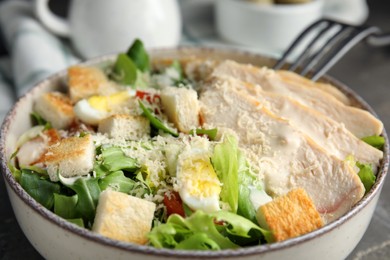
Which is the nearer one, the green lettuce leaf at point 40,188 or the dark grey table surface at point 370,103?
the green lettuce leaf at point 40,188

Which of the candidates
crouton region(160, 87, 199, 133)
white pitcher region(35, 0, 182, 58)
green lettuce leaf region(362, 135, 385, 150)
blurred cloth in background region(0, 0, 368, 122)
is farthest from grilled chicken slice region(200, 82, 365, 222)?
white pitcher region(35, 0, 182, 58)

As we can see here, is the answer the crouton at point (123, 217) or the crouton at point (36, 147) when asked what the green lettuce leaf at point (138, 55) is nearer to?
the crouton at point (36, 147)

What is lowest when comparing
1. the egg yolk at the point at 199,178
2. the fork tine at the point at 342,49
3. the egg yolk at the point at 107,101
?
the egg yolk at the point at 107,101

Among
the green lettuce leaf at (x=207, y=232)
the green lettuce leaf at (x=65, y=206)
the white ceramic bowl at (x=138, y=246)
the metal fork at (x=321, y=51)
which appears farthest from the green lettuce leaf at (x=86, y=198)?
the metal fork at (x=321, y=51)

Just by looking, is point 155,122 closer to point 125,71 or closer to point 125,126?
point 125,126

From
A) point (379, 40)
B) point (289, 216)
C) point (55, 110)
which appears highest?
point (289, 216)

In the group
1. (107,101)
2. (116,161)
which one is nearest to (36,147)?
(107,101)
